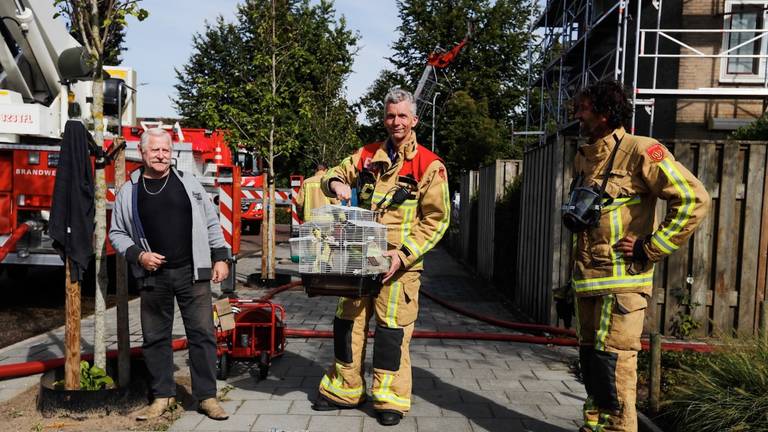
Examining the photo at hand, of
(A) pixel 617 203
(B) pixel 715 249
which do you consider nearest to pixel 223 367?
(A) pixel 617 203

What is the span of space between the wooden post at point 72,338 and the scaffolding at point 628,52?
320 inches

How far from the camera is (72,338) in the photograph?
14.0ft

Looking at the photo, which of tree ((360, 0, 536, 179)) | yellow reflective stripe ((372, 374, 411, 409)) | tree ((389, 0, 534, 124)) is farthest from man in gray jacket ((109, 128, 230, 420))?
tree ((389, 0, 534, 124))

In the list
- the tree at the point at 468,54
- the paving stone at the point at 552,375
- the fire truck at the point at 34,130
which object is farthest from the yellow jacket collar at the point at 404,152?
the tree at the point at 468,54

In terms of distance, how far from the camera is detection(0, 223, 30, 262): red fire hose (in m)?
7.24

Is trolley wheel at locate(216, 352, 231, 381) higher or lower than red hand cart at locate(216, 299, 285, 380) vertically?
lower

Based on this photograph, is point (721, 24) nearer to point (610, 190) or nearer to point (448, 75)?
point (610, 190)

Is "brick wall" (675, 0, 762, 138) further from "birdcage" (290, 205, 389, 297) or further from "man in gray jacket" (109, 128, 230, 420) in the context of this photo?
"man in gray jacket" (109, 128, 230, 420)

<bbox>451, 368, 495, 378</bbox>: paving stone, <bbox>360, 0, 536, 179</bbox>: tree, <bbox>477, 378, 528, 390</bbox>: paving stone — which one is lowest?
<bbox>451, 368, 495, 378</bbox>: paving stone

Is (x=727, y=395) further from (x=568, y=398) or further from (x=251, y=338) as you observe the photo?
(x=251, y=338)

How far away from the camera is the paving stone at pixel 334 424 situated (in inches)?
160

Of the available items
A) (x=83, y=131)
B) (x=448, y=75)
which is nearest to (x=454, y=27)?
(x=448, y=75)

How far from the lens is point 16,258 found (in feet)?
24.0

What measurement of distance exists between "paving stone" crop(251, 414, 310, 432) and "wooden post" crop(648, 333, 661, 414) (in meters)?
2.21
